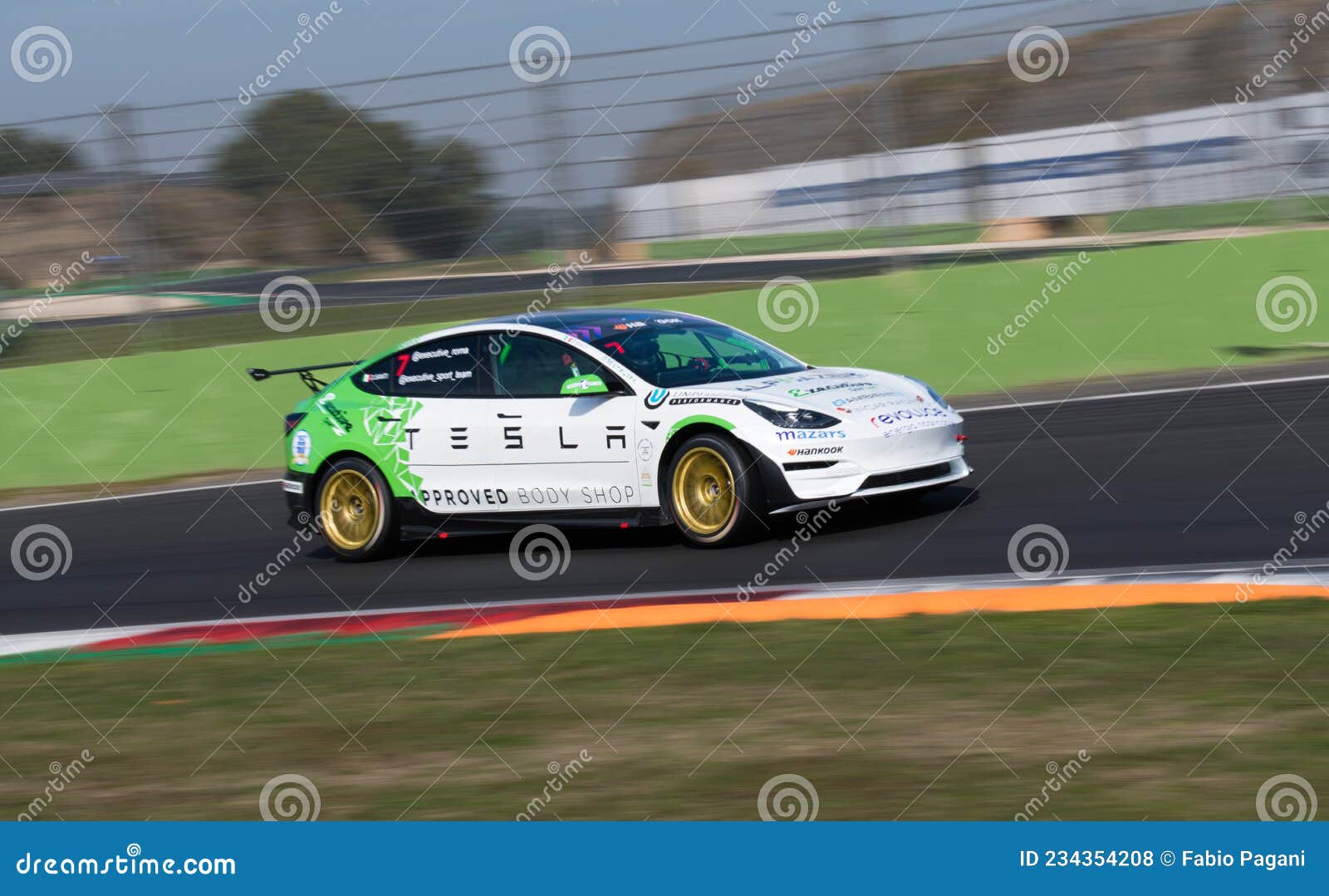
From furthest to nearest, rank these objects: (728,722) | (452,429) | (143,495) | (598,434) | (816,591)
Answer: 1. (143,495)
2. (452,429)
3. (598,434)
4. (816,591)
5. (728,722)

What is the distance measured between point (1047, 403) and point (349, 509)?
5.97 meters

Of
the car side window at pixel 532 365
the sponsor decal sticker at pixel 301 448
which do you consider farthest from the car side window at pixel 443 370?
the sponsor decal sticker at pixel 301 448

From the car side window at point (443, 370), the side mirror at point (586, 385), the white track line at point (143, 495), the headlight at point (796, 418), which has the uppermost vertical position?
the white track line at point (143, 495)

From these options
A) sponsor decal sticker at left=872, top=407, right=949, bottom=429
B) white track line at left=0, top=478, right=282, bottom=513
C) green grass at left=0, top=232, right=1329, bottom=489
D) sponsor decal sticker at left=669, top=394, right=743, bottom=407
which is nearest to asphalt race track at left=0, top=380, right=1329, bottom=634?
sponsor decal sticker at left=872, top=407, right=949, bottom=429

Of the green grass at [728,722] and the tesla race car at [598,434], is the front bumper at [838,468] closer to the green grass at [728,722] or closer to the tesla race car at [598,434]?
the tesla race car at [598,434]

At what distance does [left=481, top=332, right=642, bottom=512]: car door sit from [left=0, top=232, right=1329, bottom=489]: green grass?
551 centimetres

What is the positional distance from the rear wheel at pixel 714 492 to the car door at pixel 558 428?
10.7 inches

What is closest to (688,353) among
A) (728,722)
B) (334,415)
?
(334,415)

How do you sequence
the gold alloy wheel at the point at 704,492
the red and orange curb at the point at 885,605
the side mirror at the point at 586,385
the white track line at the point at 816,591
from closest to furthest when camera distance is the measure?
1. the red and orange curb at the point at 885,605
2. the white track line at the point at 816,591
3. the gold alloy wheel at the point at 704,492
4. the side mirror at the point at 586,385

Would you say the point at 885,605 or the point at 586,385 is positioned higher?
the point at 586,385

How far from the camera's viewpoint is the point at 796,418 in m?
8.90

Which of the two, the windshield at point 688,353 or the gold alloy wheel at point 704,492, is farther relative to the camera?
the windshield at point 688,353

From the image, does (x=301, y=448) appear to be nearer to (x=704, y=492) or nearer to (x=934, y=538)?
(x=704, y=492)

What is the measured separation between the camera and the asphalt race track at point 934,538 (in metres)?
8.62
